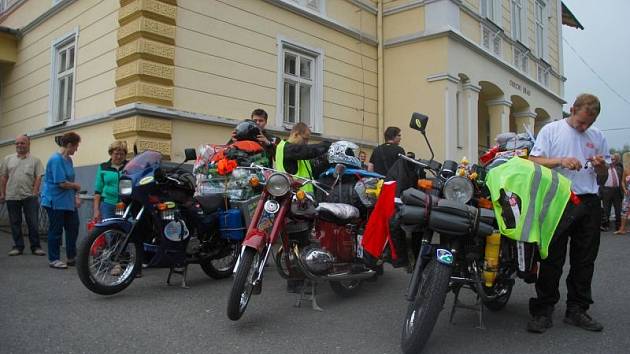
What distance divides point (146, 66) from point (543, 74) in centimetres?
1444

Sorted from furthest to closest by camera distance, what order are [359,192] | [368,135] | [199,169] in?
[368,135], [199,169], [359,192]

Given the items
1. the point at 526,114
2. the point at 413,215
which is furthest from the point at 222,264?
the point at 526,114

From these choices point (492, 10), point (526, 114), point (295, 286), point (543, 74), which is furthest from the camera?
point (543, 74)

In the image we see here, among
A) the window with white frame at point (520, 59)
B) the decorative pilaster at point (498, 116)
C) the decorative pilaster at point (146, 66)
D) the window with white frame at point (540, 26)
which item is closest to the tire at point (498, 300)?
the decorative pilaster at point (146, 66)

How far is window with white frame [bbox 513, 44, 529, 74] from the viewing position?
1540 cm

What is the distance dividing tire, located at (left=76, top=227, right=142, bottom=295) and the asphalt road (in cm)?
15

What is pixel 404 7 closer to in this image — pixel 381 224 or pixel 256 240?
pixel 381 224

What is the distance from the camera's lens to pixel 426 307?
303cm

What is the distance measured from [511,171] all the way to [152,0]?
606cm

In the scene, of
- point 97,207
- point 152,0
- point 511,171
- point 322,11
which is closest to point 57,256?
point 97,207

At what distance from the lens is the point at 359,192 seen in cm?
457

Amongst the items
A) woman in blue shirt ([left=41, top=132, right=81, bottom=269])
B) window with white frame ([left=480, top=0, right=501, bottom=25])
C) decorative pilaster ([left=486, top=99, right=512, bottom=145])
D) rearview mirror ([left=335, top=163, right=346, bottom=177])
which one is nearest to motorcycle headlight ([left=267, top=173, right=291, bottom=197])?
rearview mirror ([left=335, top=163, right=346, bottom=177])

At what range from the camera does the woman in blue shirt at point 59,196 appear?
19.8 ft

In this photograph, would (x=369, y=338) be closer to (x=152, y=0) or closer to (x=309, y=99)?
(x=152, y=0)
